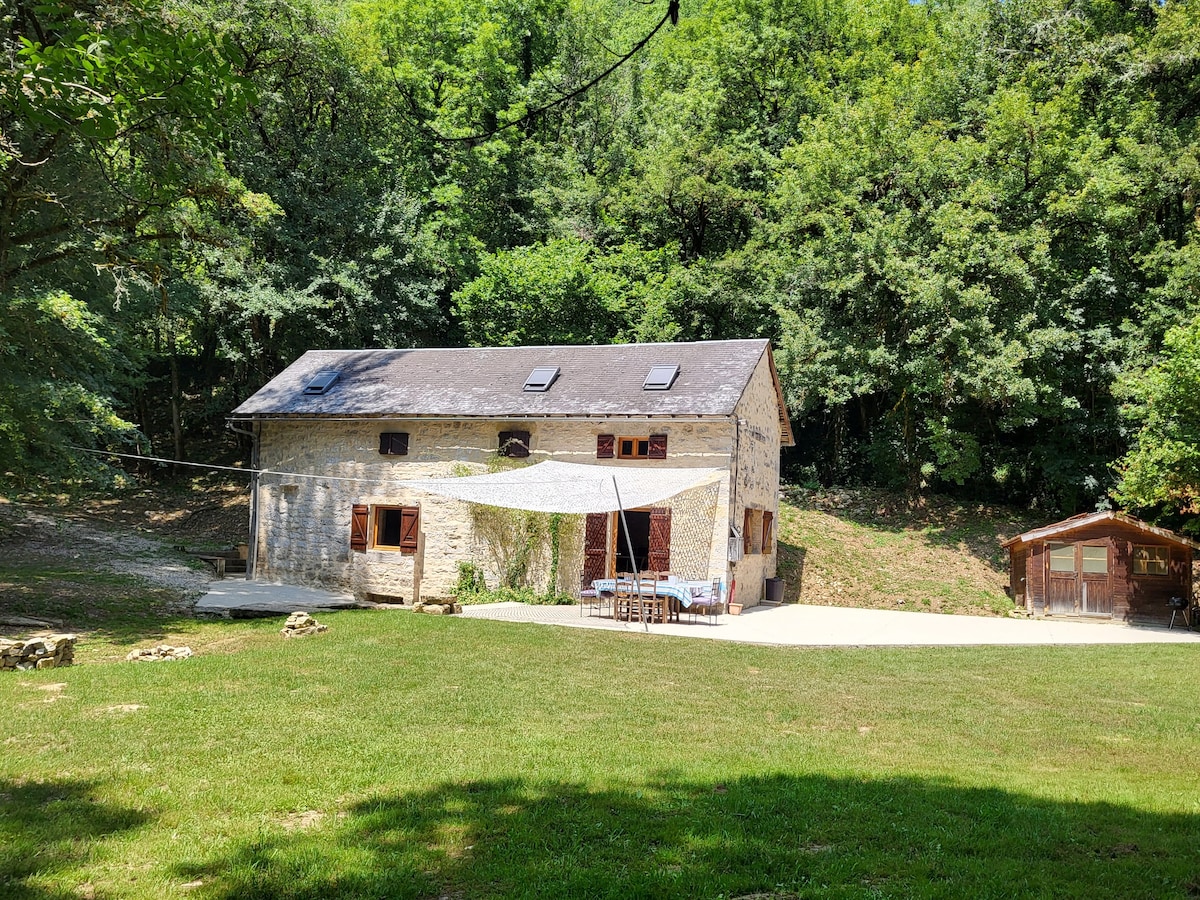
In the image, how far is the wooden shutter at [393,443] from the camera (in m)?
14.5

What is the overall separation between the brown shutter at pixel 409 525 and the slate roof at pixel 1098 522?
10.6m

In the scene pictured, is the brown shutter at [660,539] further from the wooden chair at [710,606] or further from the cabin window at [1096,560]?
the cabin window at [1096,560]

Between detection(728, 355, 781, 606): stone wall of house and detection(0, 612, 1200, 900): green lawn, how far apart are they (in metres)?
5.44

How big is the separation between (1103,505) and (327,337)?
1807 centimetres

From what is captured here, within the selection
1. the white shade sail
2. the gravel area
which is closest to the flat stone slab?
the gravel area

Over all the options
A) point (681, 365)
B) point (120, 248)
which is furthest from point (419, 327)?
point (120, 248)

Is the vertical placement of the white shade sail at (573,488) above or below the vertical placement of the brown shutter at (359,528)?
above

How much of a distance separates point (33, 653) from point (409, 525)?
22.9 ft

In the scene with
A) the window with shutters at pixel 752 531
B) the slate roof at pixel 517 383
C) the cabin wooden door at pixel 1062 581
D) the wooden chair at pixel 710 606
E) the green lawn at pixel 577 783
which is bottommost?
the green lawn at pixel 577 783

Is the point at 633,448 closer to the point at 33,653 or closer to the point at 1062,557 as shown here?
the point at 1062,557

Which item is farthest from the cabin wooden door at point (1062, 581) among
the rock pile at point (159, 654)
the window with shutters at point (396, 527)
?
the rock pile at point (159, 654)

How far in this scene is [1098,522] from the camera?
14.2m

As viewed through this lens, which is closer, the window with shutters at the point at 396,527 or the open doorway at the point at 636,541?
the window with shutters at the point at 396,527

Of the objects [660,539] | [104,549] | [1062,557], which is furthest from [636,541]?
[104,549]
